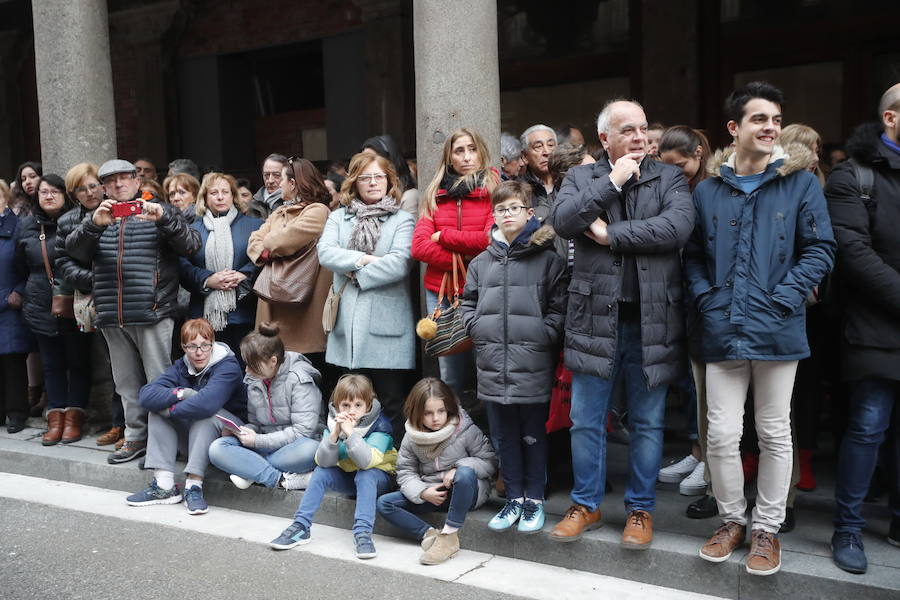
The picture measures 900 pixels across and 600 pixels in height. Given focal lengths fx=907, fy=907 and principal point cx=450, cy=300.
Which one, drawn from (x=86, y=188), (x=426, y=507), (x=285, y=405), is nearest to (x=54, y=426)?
(x=86, y=188)

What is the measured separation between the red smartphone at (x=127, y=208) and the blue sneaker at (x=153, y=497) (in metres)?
1.75

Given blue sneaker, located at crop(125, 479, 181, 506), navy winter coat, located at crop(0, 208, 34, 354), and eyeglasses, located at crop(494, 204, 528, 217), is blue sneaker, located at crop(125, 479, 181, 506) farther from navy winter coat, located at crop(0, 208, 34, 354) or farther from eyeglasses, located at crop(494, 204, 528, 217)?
eyeglasses, located at crop(494, 204, 528, 217)

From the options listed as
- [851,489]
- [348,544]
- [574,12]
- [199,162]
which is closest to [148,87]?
[199,162]

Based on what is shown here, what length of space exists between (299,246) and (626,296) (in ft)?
8.28

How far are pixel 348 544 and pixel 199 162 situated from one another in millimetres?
8923

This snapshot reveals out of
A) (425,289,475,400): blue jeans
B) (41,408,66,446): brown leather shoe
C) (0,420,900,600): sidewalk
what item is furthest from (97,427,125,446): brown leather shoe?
(425,289,475,400): blue jeans

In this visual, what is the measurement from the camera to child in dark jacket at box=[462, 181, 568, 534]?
4.57 metres

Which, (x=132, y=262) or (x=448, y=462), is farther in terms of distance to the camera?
(x=132, y=262)

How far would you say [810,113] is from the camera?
8766 millimetres

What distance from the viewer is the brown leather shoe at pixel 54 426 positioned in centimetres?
692

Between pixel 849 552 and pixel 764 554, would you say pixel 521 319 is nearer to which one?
pixel 764 554

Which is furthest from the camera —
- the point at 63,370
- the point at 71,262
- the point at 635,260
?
the point at 63,370

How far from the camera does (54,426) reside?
275 inches

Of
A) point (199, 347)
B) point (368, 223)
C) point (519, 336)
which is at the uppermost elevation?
point (368, 223)
